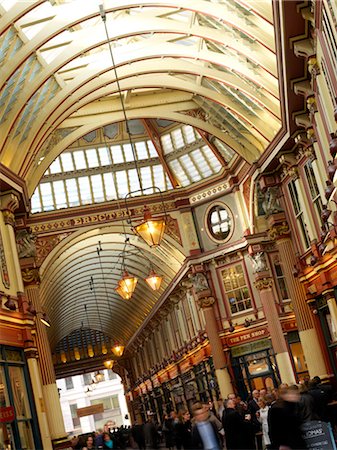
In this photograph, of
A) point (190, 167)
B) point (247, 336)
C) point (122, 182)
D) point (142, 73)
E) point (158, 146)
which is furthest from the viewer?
point (122, 182)

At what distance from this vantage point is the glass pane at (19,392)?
1814 centimetres

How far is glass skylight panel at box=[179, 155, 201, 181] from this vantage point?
33.2m

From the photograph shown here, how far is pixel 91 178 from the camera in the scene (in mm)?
33594

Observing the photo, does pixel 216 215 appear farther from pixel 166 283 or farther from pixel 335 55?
pixel 335 55

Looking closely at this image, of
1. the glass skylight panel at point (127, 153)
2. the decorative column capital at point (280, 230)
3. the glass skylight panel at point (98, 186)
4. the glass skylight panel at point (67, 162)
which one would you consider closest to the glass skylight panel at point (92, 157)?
the glass skylight panel at point (98, 186)

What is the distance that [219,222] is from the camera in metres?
32.2

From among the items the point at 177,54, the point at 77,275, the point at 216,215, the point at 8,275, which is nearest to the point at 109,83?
the point at 177,54

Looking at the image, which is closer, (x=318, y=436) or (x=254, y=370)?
(x=318, y=436)

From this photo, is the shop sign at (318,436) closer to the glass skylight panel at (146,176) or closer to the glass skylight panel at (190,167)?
the glass skylight panel at (190,167)

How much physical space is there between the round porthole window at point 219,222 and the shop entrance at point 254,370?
425 cm

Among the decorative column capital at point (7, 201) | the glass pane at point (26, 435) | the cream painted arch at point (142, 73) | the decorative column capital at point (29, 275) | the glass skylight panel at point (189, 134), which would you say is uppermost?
the glass skylight panel at point (189, 134)

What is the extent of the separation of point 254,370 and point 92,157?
10400 mm

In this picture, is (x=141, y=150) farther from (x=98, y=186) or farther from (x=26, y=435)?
(x=26, y=435)

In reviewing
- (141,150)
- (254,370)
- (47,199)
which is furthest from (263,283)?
(47,199)
